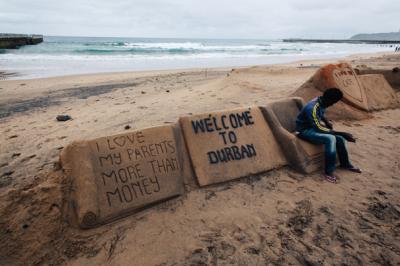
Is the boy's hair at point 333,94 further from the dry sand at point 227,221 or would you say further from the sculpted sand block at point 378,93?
the sculpted sand block at point 378,93

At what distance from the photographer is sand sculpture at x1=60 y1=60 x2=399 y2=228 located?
114 inches

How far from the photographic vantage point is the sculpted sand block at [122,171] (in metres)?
2.83

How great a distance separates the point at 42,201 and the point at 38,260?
22.5 inches

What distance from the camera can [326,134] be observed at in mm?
3740

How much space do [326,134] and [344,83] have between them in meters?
3.01

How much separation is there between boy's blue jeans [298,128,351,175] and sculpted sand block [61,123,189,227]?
5.41 feet

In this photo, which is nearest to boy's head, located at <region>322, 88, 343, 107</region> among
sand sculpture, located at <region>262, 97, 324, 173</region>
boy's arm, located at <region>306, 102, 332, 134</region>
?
boy's arm, located at <region>306, 102, 332, 134</region>

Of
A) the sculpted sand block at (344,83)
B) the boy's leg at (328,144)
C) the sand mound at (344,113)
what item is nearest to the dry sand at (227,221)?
the boy's leg at (328,144)

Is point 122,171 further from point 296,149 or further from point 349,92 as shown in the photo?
point 349,92

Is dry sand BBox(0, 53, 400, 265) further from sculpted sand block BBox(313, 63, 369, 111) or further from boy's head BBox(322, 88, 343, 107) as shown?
sculpted sand block BBox(313, 63, 369, 111)

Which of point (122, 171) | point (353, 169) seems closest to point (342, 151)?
point (353, 169)

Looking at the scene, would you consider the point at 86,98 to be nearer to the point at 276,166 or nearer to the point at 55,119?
the point at 55,119

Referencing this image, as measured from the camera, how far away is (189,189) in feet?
10.8

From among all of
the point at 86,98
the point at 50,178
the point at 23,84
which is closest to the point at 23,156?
the point at 50,178
